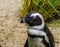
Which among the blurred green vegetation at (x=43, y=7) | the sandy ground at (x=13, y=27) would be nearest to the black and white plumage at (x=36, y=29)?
the sandy ground at (x=13, y=27)

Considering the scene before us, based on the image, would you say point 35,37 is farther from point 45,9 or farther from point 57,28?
point 45,9

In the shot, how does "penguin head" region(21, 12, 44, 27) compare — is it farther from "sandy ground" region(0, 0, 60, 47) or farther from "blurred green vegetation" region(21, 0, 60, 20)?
"blurred green vegetation" region(21, 0, 60, 20)

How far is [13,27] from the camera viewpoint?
5.07m

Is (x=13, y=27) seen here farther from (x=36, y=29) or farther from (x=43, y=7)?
(x=36, y=29)

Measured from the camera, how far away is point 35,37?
3357 mm

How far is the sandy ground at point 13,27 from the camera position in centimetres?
456

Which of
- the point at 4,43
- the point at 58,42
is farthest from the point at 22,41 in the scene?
the point at 58,42

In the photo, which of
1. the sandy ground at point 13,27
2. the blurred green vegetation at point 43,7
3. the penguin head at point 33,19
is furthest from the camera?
the blurred green vegetation at point 43,7

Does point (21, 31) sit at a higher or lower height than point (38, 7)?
lower

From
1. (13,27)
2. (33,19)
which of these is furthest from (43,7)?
(33,19)

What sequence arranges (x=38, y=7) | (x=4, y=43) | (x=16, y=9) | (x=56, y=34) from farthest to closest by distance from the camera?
(x=16, y=9) < (x=38, y=7) < (x=56, y=34) < (x=4, y=43)

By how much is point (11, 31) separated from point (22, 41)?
1.39 ft

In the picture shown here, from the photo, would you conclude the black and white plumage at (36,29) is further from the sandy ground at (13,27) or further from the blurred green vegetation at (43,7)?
the blurred green vegetation at (43,7)

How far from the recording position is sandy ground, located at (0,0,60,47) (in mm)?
4561
